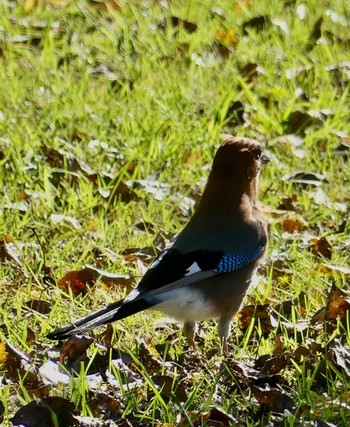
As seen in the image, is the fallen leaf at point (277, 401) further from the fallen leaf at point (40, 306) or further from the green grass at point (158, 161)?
the fallen leaf at point (40, 306)

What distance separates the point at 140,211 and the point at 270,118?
1.48 meters

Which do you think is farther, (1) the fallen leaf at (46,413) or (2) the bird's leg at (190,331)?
(2) the bird's leg at (190,331)

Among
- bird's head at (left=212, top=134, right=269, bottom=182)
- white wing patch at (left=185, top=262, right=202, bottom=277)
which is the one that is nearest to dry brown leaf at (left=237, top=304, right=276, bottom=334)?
white wing patch at (left=185, top=262, right=202, bottom=277)

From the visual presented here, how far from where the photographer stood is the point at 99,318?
474 centimetres

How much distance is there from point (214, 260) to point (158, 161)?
1.92 m

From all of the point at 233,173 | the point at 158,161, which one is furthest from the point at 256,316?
the point at 158,161

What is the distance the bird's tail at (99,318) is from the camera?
4.67 m

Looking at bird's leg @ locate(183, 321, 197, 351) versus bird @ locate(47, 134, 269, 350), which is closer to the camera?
bird @ locate(47, 134, 269, 350)

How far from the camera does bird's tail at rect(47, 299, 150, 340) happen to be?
4.67 m

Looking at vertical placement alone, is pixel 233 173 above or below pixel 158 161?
above

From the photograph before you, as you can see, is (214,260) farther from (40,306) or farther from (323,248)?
(323,248)

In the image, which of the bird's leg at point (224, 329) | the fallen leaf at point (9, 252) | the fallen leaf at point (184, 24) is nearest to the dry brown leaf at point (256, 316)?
the bird's leg at point (224, 329)

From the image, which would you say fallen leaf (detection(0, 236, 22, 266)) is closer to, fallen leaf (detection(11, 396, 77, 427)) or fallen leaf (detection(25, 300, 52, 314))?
fallen leaf (detection(25, 300, 52, 314))

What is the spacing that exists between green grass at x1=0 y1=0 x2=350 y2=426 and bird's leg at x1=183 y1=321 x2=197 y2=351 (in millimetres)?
66
